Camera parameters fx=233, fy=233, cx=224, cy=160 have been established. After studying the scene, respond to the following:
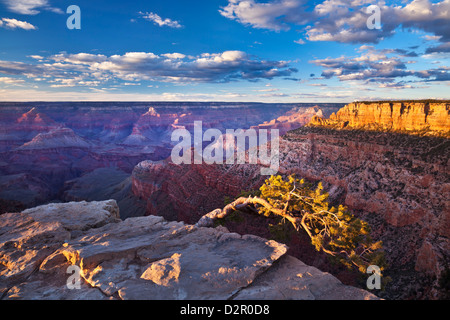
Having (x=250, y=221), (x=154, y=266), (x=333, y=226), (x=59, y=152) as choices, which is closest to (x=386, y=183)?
(x=250, y=221)

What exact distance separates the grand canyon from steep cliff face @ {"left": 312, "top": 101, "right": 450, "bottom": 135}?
187mm

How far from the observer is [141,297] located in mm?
7062

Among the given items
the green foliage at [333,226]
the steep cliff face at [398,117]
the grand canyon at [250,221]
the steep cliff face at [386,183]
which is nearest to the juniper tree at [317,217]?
the green foliage at [333,226]

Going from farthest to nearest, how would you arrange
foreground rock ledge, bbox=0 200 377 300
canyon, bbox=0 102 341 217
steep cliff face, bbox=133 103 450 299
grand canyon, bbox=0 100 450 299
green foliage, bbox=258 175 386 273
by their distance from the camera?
canyon, bbox=0 102 341 217 < steep cliff face, bbox=133 103 450 299 < green foliage, bbox=258 175 386 273 < grand canyon, bbox=0 100 450 299 < foreground rock ledge, bbox=0 200 377 300

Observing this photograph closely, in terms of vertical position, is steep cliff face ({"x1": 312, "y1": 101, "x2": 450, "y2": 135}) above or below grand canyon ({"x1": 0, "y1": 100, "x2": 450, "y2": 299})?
above

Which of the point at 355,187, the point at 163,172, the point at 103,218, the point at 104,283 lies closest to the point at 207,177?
the point at 163,172

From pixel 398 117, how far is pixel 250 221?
31.7 metres

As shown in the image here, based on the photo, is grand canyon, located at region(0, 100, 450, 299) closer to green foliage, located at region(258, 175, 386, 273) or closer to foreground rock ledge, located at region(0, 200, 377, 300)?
foreground rock ledge, located at region(0, 200, 377, 300)

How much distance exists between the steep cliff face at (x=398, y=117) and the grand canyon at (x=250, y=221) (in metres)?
0.19

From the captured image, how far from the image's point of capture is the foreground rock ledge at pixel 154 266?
297 inches

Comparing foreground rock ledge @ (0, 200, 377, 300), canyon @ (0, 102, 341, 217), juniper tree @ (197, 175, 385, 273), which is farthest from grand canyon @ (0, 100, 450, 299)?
juniper tree @ (197, 175, 385, 273)

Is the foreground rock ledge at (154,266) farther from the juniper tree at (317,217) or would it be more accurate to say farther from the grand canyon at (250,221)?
the juniper tree at (317,217)

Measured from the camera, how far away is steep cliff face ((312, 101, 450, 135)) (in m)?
35.2
